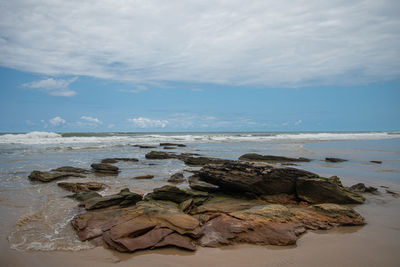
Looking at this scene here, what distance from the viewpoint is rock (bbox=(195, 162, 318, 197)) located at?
25.1ft

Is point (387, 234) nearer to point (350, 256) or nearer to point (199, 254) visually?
point (350, 256)

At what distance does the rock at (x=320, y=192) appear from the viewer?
7.47m

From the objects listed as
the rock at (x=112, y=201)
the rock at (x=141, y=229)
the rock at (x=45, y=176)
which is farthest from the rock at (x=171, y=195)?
the rock at (x=45, y=176)

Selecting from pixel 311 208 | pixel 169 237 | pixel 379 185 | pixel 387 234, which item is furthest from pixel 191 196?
pixel 379 185

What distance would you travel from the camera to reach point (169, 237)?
15.9 feet

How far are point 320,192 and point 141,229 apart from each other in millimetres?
5310

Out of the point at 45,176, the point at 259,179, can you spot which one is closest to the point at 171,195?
the point at 259,179

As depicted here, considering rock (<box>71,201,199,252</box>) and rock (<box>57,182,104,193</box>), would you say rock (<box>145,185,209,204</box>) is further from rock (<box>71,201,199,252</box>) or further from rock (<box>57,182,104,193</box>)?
rock (<box>57,182,104,193</box>)

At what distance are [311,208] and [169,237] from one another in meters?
3.74

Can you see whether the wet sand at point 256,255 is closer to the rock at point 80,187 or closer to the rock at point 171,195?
the rock at point 171,195

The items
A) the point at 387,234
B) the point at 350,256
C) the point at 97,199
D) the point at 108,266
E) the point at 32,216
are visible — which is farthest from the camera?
the point at 97,199

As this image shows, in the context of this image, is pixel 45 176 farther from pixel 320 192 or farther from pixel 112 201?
pixel 320 192

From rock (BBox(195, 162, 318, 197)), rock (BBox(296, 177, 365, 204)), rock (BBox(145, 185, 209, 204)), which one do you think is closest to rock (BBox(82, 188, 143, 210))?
rock (BBox(145, 185, 209, 204))

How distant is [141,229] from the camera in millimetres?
4984
